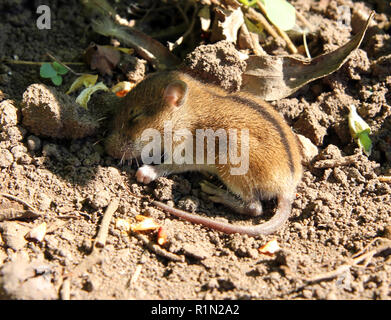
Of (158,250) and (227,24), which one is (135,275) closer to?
(158,250)

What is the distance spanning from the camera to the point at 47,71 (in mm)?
4457

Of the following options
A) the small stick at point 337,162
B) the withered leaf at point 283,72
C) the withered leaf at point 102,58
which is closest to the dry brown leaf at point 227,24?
the withered leaf at point 283,72

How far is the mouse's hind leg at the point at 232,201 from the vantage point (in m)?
4.05

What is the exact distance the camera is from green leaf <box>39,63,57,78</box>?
14.5 ft

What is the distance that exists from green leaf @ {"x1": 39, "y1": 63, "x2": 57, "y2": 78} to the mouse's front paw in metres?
1.35

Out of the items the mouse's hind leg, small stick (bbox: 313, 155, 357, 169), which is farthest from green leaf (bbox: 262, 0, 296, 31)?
the mouse's hind leg

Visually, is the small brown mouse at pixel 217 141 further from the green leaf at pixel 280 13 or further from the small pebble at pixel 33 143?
the green leaf at pixel 280 13

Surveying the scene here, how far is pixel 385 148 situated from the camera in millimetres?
4402

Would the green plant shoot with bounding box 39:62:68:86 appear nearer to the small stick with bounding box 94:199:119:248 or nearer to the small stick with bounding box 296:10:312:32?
the small stick with bounding box 94:199:119:248

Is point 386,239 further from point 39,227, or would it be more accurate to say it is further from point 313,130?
point 39,227

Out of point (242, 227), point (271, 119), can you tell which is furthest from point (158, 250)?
point (271, 119)

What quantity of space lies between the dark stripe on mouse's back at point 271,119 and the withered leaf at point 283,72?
408 millimetres

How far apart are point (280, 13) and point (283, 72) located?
1.96 feet

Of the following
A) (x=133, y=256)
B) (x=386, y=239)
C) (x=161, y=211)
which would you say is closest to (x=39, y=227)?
(x=133, y=256)
